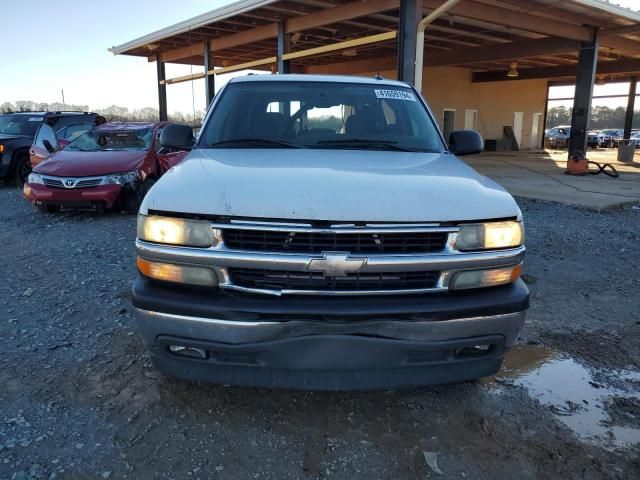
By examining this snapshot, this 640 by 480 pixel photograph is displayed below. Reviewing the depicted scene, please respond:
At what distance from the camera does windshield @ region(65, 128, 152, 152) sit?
28.8ft

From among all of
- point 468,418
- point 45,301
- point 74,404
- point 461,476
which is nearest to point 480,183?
point 468,418

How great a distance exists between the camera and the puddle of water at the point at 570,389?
8.97ft

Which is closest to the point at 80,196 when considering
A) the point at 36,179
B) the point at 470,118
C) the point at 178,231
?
the point at 36,179

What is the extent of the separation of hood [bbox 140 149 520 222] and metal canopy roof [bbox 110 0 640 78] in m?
9.89

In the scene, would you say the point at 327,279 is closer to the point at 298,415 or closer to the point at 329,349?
the point at 329,349

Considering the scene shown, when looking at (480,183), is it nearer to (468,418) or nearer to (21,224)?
(468,418)

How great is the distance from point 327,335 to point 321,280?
25 centimetres

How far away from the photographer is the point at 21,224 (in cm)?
789

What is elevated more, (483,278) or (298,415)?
(483,278)

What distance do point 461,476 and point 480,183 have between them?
4.87ft

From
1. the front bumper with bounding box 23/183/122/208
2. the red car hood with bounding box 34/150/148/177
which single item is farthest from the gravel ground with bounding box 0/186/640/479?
the red car hood with bounding box 34/150/148/177

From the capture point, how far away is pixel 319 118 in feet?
12.4

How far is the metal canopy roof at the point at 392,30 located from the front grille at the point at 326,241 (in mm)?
10372

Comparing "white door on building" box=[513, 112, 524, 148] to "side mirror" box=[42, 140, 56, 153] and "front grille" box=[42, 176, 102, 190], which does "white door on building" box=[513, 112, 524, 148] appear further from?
"front grille" box=[42, 176, 102, 190]
